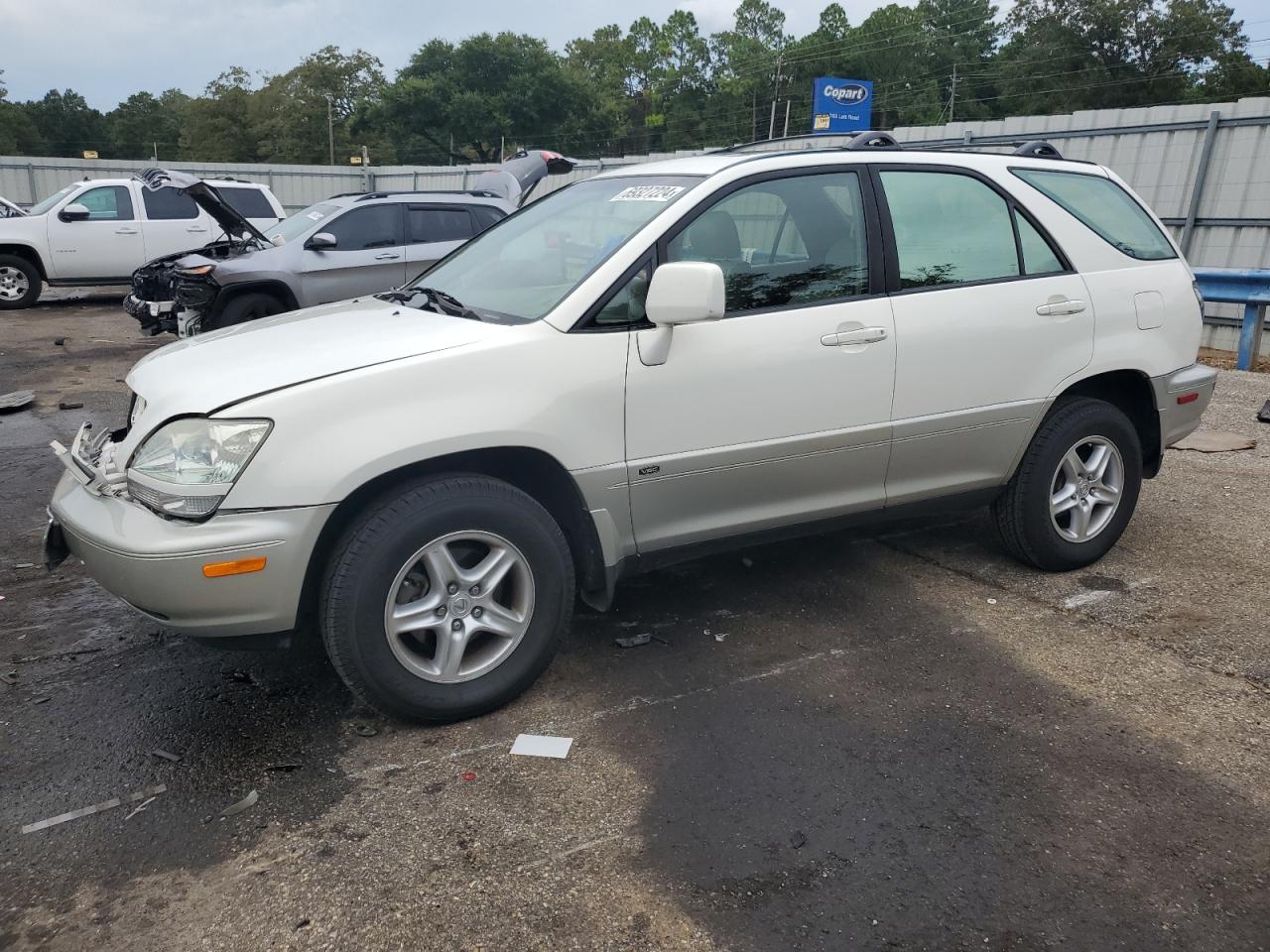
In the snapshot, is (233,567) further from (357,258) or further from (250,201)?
(250,201)

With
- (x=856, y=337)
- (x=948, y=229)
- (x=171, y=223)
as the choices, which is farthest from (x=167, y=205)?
(x=856, y=337)

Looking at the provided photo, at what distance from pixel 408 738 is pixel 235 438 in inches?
43.9

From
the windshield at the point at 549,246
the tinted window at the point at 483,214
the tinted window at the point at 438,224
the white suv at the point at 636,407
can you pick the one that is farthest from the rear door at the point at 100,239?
the white suv at the point at 636,407

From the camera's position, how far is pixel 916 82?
8662cm

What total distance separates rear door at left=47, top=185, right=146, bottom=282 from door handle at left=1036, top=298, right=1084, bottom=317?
1401cm

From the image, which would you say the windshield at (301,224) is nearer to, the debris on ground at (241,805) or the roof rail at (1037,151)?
the roof rail at (1037,151)

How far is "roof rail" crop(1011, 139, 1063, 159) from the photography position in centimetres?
448

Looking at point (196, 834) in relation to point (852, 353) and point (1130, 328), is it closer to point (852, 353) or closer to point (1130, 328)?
point (852, 353)

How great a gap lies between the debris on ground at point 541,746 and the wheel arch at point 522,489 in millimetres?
538

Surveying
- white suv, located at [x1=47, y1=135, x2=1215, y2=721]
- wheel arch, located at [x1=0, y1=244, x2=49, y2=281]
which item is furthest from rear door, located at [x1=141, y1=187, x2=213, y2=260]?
white suv, located at [x1=47, y1=135, x2=1215, y2=721]

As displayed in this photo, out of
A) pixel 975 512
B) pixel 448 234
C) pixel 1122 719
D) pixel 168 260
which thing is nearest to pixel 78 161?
pixel 168 260

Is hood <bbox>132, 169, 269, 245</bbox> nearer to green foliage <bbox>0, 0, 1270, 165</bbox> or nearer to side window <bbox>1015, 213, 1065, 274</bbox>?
side window <bbox>1015, 213, 1065, 274</bbox>

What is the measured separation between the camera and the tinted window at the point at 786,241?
11.6ft

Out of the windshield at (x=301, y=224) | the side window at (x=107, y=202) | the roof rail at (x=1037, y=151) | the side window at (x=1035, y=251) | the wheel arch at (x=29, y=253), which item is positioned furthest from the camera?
the side window at (x=107, y=202)
